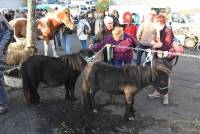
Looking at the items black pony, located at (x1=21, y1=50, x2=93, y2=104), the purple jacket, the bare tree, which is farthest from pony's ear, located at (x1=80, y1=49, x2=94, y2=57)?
the bare tree

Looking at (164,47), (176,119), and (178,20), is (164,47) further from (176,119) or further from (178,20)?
(178,20)

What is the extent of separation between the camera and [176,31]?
70.0 feet

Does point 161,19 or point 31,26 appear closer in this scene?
point 161,19

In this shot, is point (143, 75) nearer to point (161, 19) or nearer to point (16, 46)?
point (161, 19)

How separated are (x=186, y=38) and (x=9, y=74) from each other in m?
13.9

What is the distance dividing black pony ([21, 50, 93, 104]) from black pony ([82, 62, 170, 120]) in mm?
524

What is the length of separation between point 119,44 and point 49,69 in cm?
155

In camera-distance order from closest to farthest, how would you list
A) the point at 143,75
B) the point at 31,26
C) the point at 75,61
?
the point at 143,75
the point at 75,61
the point at 31,26

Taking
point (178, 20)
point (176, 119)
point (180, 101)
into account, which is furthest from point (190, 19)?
point (176, 119)

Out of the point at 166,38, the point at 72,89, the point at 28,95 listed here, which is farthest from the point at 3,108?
the point at 166,38

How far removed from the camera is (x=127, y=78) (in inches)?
252

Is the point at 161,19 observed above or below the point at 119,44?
above

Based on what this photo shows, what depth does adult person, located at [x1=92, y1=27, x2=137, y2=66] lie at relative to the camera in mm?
7473

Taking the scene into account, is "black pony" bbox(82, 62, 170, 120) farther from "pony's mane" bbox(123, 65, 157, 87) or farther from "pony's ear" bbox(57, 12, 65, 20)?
"pony's ear" bbox(57, 12, 65, 20)
